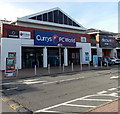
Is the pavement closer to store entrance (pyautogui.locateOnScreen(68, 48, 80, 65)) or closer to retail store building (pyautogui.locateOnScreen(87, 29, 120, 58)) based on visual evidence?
store entrance (pyautogui.locateOnScreen(68, 48, 80, 65))

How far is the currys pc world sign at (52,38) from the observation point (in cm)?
2485

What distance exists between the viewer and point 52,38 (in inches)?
1043

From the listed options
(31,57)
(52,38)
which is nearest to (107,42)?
(52,38)

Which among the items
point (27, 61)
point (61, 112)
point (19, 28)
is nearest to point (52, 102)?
point (61, 112)

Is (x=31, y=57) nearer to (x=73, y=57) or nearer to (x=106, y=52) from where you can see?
(x=73, y=57)

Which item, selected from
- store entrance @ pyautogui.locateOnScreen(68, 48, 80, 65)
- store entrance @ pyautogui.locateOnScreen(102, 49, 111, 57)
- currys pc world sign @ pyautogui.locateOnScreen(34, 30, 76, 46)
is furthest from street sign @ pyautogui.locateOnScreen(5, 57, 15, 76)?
store entrance @ pyautogui.locateOnScreen(102, 49, 111, 57)

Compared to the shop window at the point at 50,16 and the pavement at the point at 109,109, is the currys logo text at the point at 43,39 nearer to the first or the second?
the shop window at the point at 50,16

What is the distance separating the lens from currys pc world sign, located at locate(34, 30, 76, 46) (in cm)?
2485

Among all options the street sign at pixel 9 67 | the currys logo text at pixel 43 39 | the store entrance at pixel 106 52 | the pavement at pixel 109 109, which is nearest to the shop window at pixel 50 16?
the currys logo text at pixel 43 39

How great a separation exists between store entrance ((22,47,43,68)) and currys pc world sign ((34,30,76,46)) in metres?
2.79

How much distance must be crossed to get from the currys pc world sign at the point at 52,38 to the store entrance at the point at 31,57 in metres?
2.79

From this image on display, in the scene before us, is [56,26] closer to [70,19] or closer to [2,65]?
[70,19]

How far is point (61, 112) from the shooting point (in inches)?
217

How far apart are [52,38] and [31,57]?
5083 mm
